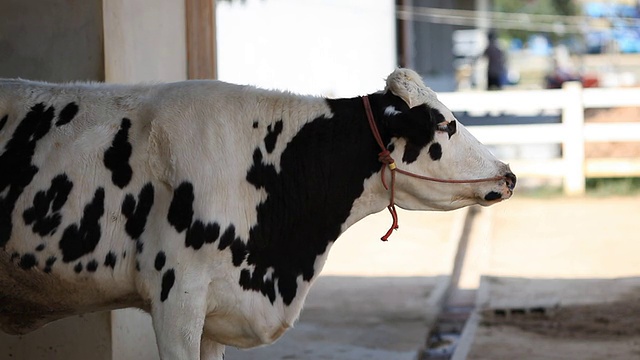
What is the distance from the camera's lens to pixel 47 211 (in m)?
4.07

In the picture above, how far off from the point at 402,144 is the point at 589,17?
41.3 metres

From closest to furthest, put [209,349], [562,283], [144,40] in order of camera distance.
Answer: [209,349] < [144,40] < [562,283]

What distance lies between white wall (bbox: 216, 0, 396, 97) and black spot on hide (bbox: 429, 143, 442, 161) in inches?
583

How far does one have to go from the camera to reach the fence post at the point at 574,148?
608 inches

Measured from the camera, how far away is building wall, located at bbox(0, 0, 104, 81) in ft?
→ 17.7

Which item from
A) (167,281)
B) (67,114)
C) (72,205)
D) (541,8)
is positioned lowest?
(167,281)

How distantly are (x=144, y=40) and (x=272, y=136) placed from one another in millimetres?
1801

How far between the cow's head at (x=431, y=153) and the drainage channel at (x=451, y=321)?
2.70 m

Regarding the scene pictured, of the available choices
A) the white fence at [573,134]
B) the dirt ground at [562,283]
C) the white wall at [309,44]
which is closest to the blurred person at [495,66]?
the white wall at [309,44]

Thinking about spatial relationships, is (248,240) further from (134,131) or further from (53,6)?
(53,6)

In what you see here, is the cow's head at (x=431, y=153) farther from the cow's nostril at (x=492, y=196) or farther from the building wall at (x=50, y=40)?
the building wall at (x=50, y=40)

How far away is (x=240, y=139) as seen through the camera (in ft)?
13.8

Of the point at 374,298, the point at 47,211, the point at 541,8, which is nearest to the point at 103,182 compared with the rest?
the point at 47,211

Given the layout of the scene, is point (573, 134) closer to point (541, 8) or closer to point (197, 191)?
point (197, 191)
